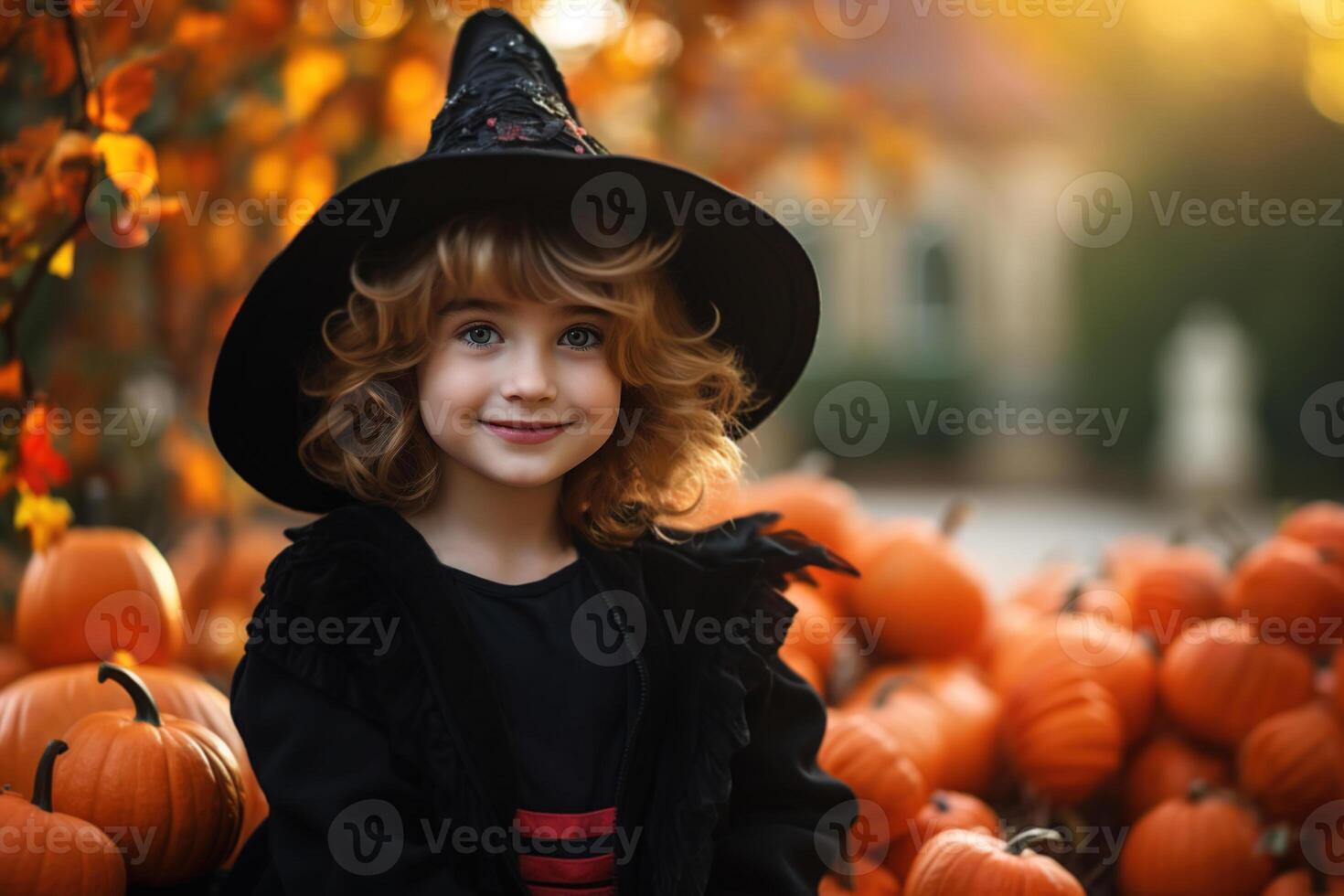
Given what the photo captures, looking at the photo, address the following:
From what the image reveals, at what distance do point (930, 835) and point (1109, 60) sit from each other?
14.4m

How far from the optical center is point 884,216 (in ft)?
53.8

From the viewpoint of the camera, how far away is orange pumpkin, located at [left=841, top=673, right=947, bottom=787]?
2.49 meters

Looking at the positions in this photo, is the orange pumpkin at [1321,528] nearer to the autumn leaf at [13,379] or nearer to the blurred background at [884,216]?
the blurred background at [884,216]

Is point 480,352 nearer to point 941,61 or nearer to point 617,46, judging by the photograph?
point 617,46

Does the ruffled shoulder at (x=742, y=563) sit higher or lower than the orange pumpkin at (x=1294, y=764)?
higher

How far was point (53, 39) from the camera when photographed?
84.4 inches

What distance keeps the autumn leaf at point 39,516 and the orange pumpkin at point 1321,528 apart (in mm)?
2500

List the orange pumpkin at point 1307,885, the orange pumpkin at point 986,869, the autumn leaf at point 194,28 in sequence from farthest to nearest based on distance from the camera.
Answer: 1. the autumn leaf at point 194,28
2. the orange pumpkin at point 1307,885
3. the orange pumpkin at point 986,869

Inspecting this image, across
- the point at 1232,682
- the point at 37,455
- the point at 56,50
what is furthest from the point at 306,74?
the point at 1232,682

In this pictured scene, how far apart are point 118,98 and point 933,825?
72.7 inches

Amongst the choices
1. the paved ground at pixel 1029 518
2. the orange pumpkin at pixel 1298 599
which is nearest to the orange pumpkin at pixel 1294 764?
the orange pumpkin at pixel 1298 599

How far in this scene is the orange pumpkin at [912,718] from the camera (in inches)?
98.0

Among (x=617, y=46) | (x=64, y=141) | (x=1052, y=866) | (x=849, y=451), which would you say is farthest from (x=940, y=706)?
(x=849, y=451)

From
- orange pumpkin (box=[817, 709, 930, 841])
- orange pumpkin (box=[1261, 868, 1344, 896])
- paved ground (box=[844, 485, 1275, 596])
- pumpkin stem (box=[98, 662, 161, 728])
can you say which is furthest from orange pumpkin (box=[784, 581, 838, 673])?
paved ground (box=[844, 485, 1275, 596])
